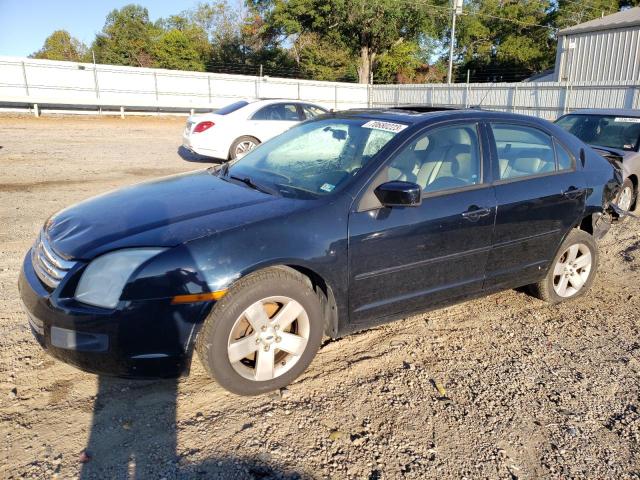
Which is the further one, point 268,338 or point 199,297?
point 268,338

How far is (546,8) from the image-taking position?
155 feet

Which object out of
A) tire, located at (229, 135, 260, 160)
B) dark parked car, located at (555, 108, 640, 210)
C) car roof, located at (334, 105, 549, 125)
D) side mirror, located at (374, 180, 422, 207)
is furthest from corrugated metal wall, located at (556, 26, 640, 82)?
side mirror, located at (374, 180, 422, 207)

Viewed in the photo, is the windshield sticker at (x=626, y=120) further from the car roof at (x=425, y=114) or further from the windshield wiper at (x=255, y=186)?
the windshield wiper at (x=255, y=186)

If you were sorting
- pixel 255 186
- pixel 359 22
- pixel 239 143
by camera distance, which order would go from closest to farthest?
pixel 255 186
pixel 239 143
pixel 359 22

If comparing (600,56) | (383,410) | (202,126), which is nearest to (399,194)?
(383,410)

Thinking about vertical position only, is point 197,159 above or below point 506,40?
below

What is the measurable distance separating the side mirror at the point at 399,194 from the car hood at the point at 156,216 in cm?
53

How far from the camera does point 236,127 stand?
456 inches

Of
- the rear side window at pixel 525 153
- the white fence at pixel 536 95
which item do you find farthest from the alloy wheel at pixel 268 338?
the white fence at pixel 536 95

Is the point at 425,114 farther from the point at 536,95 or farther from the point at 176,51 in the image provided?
the point at 176,51

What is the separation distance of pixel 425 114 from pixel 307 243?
60.5 inches

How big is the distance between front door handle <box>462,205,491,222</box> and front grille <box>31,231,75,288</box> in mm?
2537

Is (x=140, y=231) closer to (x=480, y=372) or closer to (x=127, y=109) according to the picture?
(x=480, y=372)

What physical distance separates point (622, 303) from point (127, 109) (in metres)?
24.9
